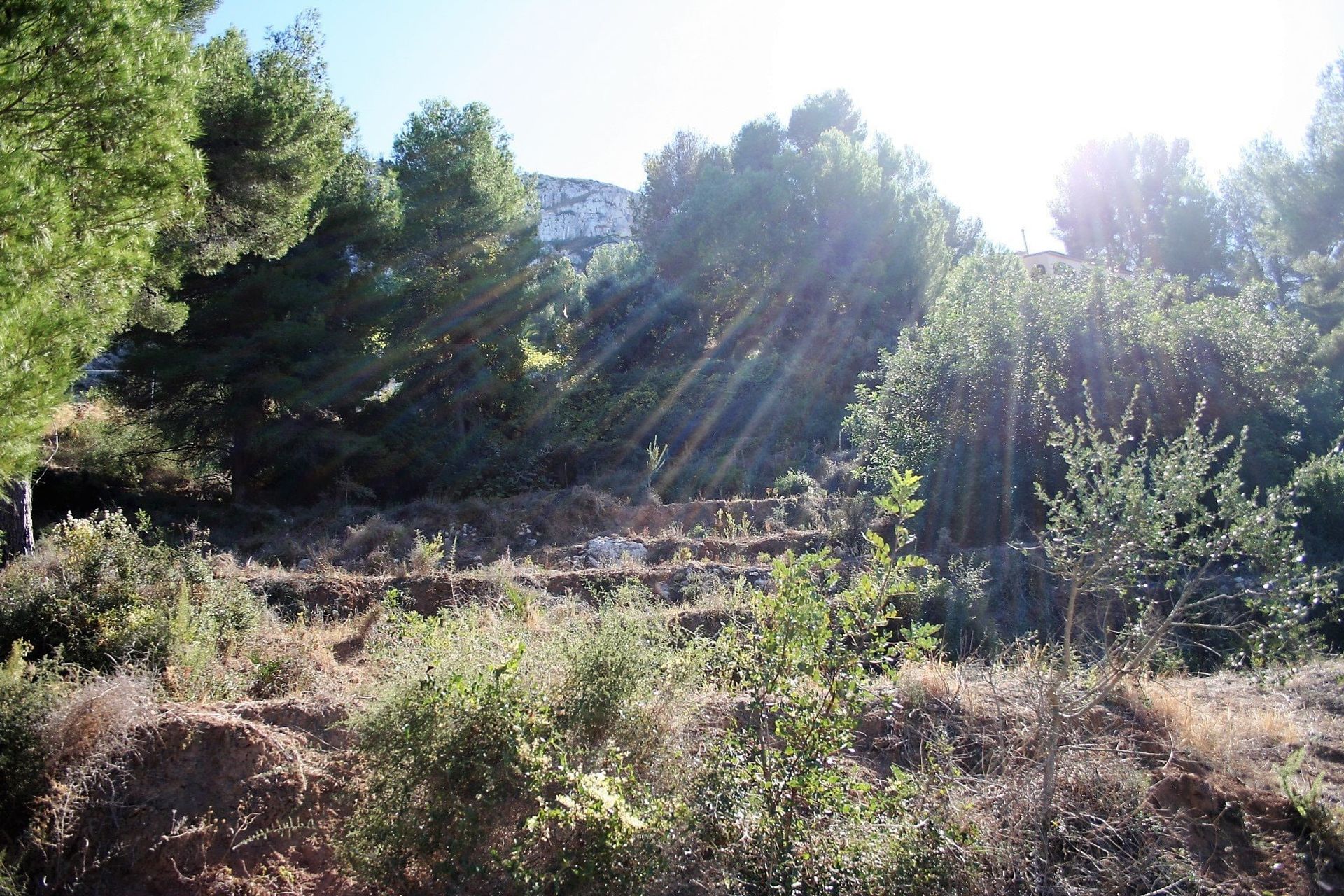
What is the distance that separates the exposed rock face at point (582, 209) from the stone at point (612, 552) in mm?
43035

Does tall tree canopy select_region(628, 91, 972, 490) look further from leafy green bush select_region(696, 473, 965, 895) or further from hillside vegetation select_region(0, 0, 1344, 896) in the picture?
leafy green bush select_region(696, 473, 965, 895)

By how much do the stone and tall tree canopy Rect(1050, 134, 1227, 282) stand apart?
24950 millimetres

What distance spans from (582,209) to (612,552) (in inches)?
1909

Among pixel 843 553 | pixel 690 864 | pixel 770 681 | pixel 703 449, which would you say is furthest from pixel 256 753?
→ pixel 703 449

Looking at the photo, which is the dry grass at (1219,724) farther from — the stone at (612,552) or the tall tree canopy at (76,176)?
the tall tree canopy at (76,176)

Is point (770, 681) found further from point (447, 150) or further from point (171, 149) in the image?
point (447, 150)

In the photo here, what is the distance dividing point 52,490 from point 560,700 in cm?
1168

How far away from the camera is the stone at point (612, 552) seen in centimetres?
919

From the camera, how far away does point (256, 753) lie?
341 centimetres

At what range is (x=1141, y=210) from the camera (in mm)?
30625

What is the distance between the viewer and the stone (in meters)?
9.19

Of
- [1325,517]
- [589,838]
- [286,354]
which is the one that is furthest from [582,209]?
[589,838]

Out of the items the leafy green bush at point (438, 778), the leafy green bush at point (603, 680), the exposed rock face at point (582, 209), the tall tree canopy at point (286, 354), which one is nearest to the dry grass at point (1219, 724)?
the leafy green bush at point (603, 680)

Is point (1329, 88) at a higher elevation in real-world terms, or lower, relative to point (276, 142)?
higher
